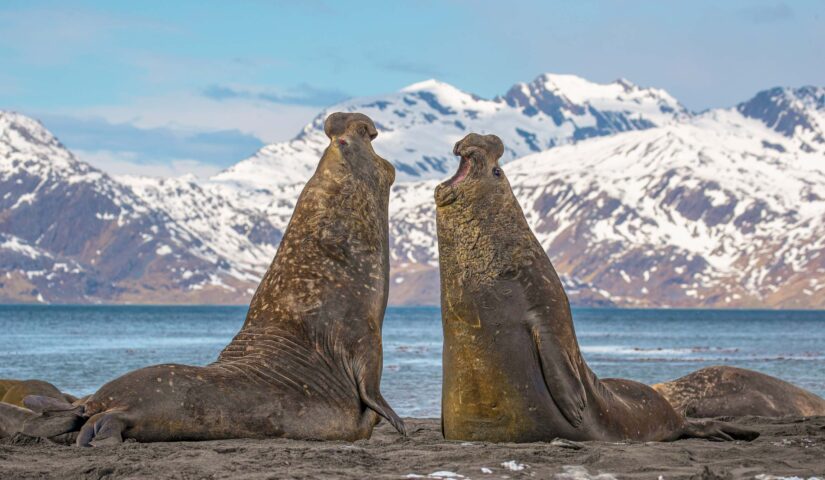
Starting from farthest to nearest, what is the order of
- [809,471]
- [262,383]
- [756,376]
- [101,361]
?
[101,361], [756,376], [262,383], [809,471]

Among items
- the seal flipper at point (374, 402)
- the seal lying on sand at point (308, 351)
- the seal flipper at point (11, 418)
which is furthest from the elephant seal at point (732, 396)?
the seal flipper at point (11, 418)

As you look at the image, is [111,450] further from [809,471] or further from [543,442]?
[809,471]

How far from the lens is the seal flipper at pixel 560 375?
489 inches

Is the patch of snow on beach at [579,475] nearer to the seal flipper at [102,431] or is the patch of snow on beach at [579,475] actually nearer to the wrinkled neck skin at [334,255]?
the wrinkled neck skin at [334,255]

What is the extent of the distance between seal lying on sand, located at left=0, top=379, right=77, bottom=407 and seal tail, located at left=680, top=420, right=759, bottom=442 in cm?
932

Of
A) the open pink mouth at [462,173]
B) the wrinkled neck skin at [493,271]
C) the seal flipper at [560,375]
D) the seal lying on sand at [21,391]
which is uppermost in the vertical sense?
the open pink mouth at [462,173]

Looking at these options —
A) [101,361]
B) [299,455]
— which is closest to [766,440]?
[299,455]

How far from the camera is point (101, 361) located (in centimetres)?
6094

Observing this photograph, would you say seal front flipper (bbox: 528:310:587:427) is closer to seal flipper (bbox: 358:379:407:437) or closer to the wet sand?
the wet sand

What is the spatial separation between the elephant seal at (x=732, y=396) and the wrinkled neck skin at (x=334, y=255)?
22.8 feet

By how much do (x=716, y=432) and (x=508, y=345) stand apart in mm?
2713

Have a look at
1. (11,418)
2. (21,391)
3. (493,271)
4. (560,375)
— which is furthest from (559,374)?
(21,391)

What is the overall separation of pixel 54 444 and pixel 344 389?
303 cm

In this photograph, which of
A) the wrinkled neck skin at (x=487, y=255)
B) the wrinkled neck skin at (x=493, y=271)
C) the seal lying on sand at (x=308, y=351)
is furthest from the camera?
the wrinkled neck skin at (x=487, y=255)
